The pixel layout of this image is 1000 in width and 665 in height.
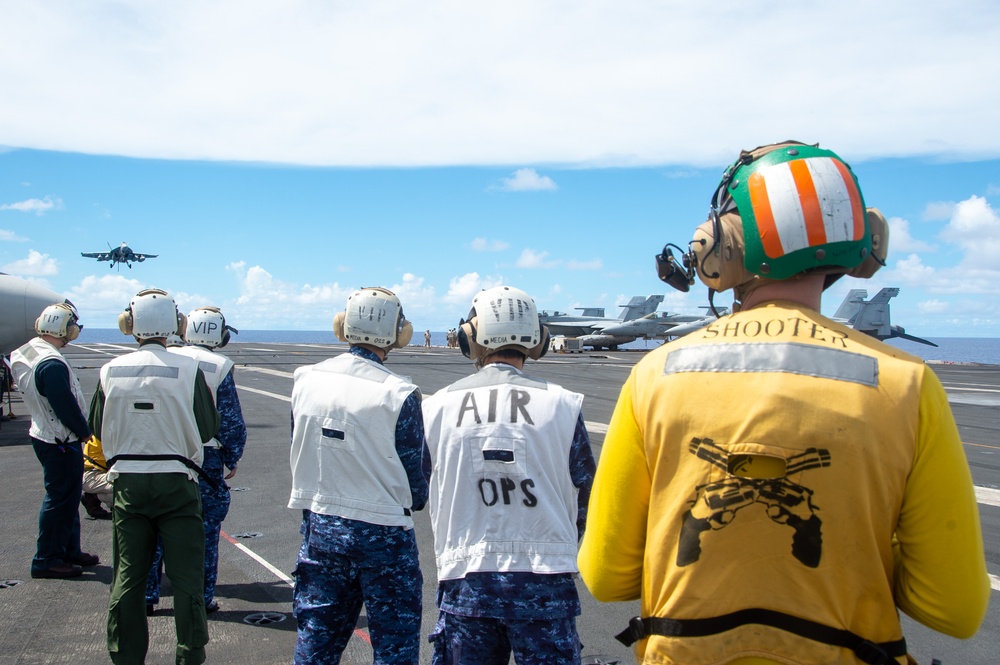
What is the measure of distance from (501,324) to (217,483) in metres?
3.01

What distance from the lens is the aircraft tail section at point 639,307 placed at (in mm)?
63094

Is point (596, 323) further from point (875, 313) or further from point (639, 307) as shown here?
point (875, 313)

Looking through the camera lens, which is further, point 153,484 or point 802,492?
point 153,484

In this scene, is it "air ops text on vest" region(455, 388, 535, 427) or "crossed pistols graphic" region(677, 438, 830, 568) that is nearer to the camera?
"crossed pistols graphic" region(677, 438, 830, 568)

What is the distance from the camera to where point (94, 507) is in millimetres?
7504

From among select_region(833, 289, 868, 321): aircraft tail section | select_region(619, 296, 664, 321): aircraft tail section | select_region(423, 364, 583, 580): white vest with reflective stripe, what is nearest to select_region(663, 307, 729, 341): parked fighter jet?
select_region(619, 296, 664, 321): aircraft tail section

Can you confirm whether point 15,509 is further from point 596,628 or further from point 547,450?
point 547,450

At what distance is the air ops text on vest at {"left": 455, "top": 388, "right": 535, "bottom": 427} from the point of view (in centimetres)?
298

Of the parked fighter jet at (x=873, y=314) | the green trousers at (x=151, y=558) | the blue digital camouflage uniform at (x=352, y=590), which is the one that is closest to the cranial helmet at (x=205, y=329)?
the green trousers at (x=151, y=558)

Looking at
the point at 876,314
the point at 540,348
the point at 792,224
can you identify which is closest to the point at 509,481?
the point at 540,348

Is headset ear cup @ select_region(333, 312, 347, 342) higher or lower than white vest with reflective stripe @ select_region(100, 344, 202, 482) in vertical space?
higher

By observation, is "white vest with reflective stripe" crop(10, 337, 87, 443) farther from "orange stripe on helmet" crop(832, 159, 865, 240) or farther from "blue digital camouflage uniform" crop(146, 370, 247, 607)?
"orange stripe on helmet" crop(832, 159, 865, 240)

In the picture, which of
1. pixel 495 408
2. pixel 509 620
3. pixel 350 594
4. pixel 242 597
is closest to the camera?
pixel 509 620

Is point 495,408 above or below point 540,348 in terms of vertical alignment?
below
